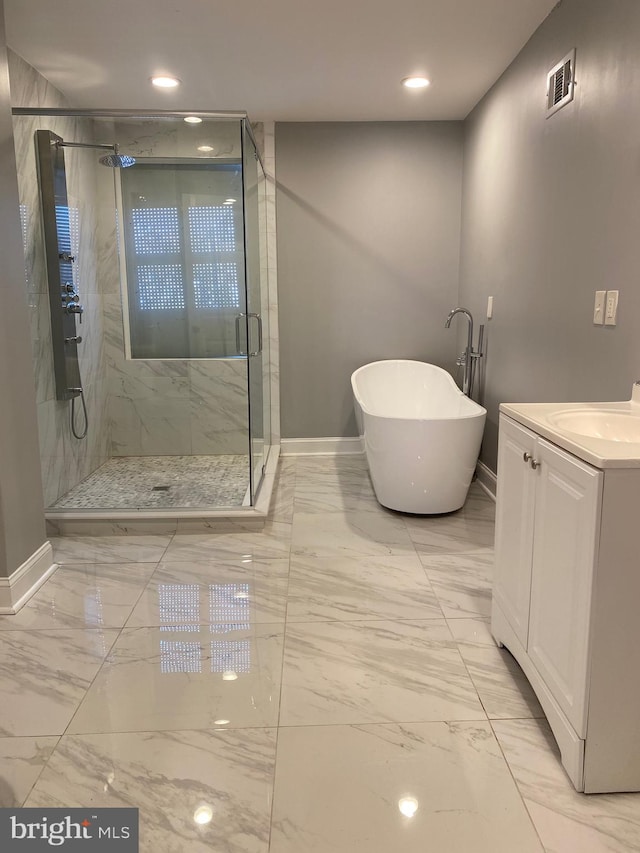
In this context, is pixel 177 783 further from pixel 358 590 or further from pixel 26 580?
pixel 26 580

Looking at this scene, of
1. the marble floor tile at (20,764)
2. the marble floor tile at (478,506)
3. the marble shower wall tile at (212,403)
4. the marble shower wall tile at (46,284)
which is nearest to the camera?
the marble floor tile at (20,764)

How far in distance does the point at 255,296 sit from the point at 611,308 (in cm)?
215

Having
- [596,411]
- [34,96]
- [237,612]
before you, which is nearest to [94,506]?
[237,612]

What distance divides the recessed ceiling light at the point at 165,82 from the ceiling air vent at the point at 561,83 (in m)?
2.10

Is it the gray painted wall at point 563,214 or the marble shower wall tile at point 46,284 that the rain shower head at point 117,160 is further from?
the gray painted wall at point 563,214

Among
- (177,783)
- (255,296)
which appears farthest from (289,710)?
(255,296)

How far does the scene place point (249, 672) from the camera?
6.20 ft

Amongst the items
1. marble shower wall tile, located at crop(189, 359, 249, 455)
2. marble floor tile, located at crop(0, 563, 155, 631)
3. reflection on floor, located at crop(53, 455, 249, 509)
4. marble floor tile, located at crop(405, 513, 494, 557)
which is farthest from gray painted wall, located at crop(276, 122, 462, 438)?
marble floor tile, located at crop(0, 563, 155, 631)

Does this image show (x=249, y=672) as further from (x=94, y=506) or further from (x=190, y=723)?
(x=94, y=506)

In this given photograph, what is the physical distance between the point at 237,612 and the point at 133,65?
115 inches

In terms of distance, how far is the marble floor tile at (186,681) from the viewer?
1.67 metres

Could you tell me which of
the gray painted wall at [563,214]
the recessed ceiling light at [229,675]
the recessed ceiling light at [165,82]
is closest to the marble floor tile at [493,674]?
the recessed ceiling light at [229,675]

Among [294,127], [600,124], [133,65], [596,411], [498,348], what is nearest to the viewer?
[596,411]

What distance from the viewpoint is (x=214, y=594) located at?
96.1 inches
